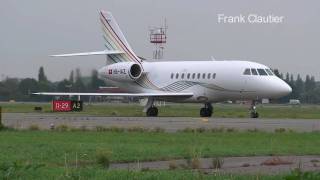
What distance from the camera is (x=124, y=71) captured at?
50.3 meters

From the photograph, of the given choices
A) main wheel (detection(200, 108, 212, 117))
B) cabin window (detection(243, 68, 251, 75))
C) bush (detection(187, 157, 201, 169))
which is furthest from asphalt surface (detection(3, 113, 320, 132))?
bush (detection(187, 157, 201, 169))

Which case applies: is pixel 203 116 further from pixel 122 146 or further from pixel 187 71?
pixel 122 146

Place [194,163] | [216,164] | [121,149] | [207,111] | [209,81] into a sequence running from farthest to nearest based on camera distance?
[207,111] → [209,81] → [121,149] → [216,164] → [194,163]

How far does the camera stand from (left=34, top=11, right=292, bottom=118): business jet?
44.1 metres

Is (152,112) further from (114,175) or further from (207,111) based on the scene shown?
(114,175)

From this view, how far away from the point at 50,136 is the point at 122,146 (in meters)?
4.63

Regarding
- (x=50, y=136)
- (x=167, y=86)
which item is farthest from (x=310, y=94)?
(x=50, y=136)

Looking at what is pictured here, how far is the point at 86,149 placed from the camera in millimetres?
18328

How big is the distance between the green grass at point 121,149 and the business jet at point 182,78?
58.8ft

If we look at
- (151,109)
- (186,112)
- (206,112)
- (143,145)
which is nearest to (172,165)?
(143,145)

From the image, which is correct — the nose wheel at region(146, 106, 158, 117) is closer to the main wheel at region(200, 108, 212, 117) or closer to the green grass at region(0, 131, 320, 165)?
A: the main wheel at region(200, 108, 212, 117)

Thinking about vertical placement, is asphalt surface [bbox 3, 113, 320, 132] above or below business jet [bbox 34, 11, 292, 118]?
below

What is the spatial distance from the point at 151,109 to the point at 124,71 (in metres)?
4.21

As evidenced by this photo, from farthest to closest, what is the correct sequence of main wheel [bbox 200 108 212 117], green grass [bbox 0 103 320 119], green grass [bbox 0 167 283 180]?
green grass [bbox 0 103 320 119]
main wheel [bbox 200 108 212 117]
green grass [bbox 0 167 283 180]
